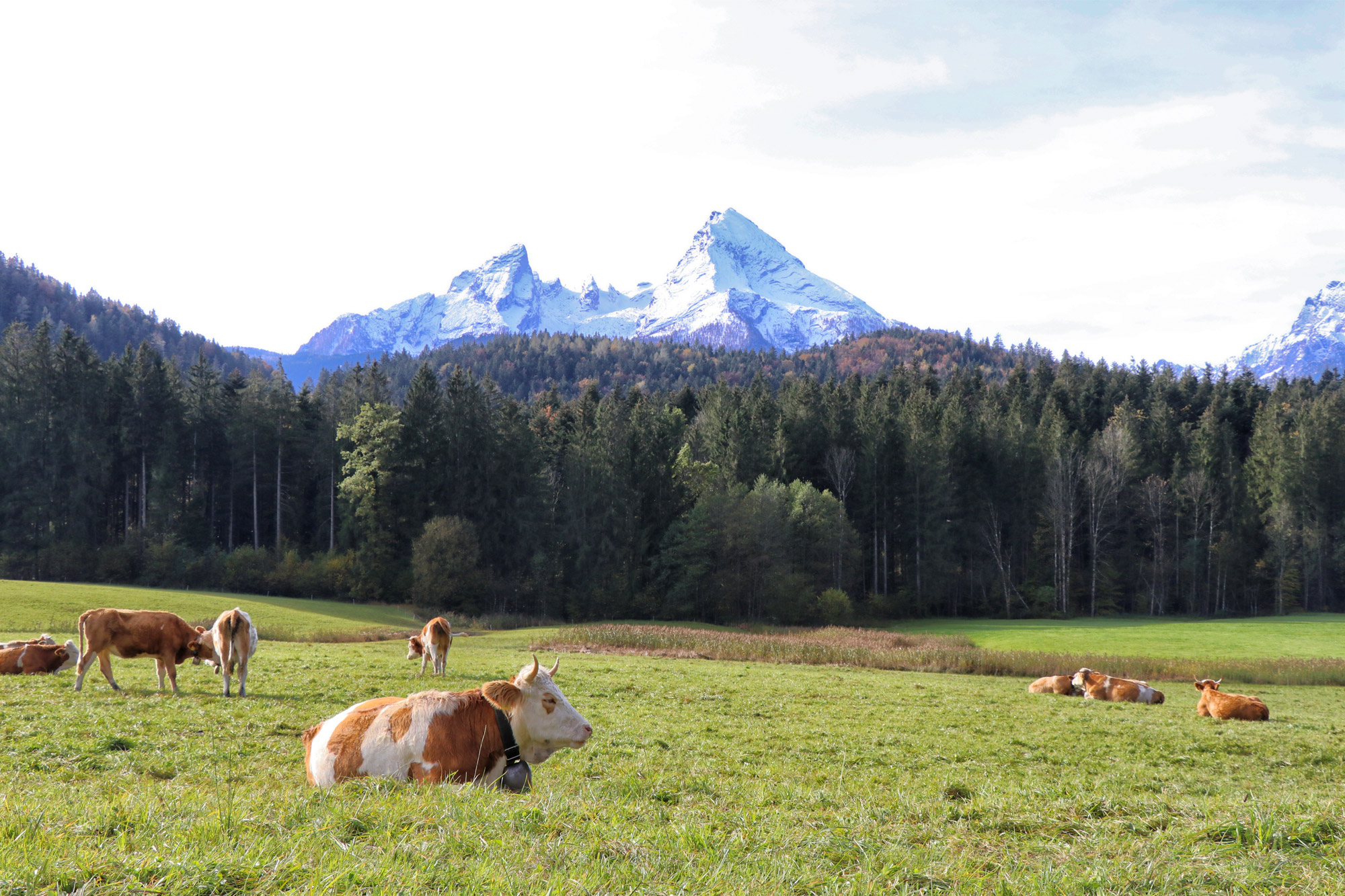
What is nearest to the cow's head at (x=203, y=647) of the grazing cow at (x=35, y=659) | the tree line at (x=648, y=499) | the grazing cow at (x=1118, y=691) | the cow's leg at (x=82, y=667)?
the cow's leg at (x=82, y=667)

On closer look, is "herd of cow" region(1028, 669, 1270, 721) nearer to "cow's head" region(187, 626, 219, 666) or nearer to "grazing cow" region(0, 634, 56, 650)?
"cow's head" region(187, 626, 219, 666)

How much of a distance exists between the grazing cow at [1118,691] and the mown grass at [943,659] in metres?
7.11

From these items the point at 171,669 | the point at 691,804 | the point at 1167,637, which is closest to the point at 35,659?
the point at 171,669

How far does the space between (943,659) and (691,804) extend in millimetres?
26396

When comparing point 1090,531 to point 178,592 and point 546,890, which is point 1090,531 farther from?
point 546,890

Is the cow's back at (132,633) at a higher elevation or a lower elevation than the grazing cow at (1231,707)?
higher

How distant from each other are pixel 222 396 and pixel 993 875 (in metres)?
81.7

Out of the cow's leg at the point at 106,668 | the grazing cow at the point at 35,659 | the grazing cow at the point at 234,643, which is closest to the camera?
the cow's leg at the point at 106,668

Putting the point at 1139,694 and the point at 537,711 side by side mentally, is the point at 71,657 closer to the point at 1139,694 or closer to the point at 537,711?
the point at 537,711

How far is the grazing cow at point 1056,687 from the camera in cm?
2312

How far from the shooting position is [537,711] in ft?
23.7

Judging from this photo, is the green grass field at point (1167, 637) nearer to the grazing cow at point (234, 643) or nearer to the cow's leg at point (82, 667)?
the grazing cow at point (234, 643)

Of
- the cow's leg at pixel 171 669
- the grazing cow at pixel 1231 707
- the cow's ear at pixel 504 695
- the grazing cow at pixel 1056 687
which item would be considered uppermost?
the cow's ear at pixel 504 695

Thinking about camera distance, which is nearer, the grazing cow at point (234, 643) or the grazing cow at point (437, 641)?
the grazing cow at point (234, 643)
